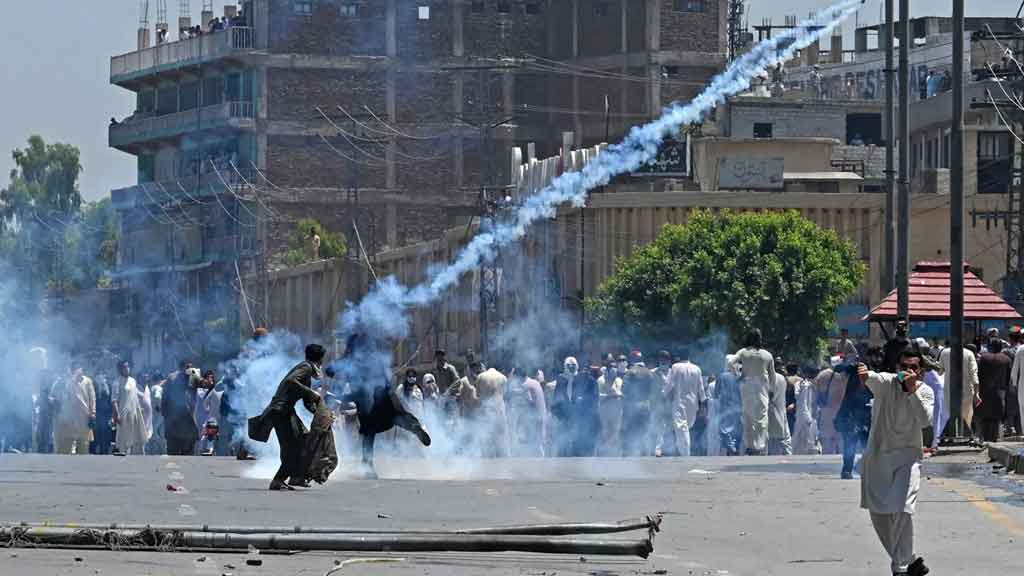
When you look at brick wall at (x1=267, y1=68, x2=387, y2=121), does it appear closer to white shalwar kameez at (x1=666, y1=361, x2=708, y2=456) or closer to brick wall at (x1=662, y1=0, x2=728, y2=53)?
brick wall at (x1=662, y1=0, x2=728, y2=53)

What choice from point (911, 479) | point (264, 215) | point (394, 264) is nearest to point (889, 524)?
point (911, 479)

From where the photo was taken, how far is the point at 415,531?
14.3 meters

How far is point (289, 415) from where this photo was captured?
20.3 metres

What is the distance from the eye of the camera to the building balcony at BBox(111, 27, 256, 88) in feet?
261

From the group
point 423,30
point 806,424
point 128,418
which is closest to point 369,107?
point 423,30

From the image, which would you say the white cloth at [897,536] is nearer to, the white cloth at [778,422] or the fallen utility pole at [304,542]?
the fallen utility pole at [304,542]

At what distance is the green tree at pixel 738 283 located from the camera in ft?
171

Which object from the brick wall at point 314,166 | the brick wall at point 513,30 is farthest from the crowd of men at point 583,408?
the brick wall at point 513,30

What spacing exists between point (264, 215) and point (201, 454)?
50.2 meters

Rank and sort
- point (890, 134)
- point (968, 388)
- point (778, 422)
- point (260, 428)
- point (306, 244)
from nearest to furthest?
point (260, 428) → point (968, 388) → point (778, 422) → point (890, 134) → point (306, 244)

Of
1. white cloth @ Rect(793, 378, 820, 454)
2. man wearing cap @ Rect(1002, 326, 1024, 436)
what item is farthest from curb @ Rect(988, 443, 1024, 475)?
white cloth @ Rect(793, 378, 820, 454)

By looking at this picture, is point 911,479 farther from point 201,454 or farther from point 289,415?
point 201,454

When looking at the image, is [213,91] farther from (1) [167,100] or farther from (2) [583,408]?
(2) [583,408]

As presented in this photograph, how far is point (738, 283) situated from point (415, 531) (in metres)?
38.6
